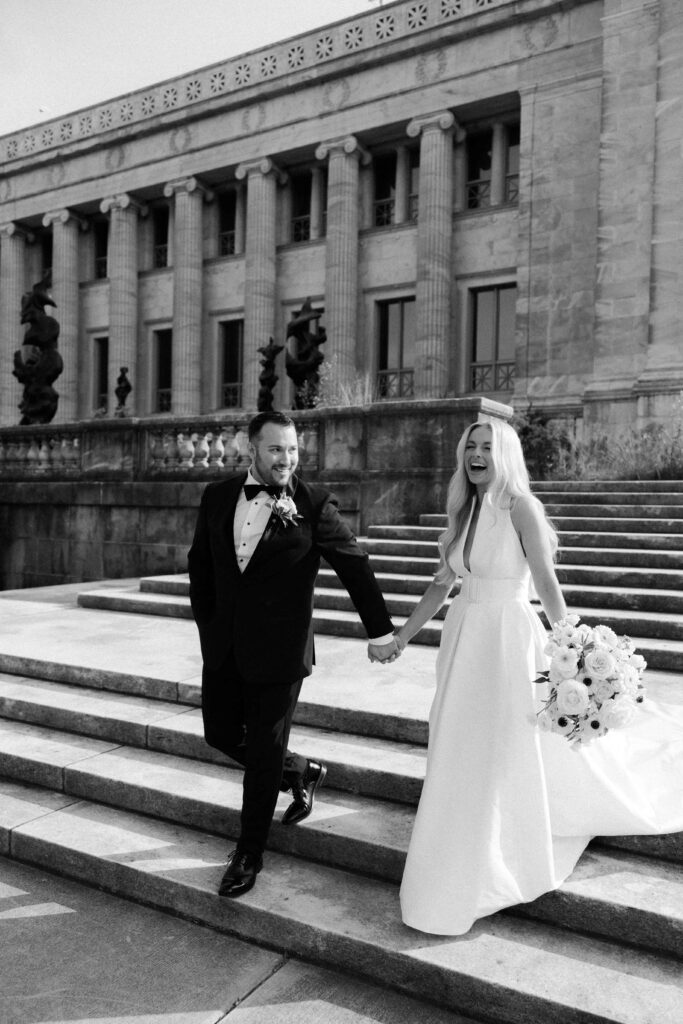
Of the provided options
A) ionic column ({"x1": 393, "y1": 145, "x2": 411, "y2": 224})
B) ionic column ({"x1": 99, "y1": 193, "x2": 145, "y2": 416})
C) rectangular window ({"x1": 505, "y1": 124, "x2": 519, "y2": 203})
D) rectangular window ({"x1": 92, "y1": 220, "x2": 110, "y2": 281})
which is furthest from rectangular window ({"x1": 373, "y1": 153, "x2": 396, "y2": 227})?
rectangular window ({"x1": 92, "y1": 220, "x2": 110, "y2": 281})

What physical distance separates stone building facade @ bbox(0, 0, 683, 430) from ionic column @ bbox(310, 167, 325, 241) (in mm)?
60

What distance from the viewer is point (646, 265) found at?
17359mm

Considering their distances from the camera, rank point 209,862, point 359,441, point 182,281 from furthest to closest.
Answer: point 182,281
point 359,441
point 209,862

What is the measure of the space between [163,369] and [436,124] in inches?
515

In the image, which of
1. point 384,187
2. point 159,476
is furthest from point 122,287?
point 159,476

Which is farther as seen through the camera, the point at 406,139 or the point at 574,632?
the point at 406,139

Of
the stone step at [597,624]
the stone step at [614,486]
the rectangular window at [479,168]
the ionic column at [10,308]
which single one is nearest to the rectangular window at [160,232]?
the ionic column at [10,308]

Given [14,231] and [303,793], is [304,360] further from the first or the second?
[14,231]

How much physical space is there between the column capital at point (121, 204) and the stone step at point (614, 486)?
2390cm

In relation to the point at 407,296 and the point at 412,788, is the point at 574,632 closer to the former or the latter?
the point at 412,788

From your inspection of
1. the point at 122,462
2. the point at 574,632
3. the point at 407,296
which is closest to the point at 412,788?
the point at 574,632

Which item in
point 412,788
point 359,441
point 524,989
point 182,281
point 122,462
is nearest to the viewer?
point 524,989

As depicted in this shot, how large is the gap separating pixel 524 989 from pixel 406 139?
999 inches

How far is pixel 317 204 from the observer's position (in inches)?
1014
